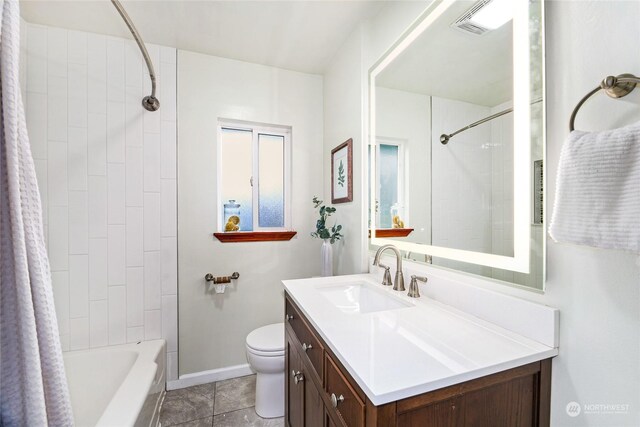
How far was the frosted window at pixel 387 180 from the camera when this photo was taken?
148cm

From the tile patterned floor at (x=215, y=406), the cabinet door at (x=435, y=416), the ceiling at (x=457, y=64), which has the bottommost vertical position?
the tile patterned floor at (x=215, y=406)

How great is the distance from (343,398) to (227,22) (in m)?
2.07

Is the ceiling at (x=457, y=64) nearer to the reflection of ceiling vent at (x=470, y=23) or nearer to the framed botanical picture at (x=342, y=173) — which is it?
the reflection of ceiling vent at (x=470, y=23)

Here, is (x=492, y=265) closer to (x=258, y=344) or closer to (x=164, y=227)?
(x=258, y=344)

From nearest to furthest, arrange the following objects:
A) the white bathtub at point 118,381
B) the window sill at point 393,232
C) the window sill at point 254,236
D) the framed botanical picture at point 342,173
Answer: the white bathtub at point 118,381 → the window sill at point 393,232 → the framed botanical picture at point 342,173 → the window sill at point 254,236

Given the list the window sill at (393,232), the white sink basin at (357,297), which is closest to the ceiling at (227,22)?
the window sill at (393,232)

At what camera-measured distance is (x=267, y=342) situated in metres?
1.67

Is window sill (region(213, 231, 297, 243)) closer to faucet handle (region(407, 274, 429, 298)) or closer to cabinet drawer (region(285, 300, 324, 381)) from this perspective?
cabinet drawer (region(285, 300, 324, 381))

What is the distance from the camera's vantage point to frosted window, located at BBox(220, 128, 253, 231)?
219 centimetres

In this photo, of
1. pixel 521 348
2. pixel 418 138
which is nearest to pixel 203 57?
pixel 418 138

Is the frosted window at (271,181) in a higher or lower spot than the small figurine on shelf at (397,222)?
higher

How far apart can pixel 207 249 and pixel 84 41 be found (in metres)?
1.60

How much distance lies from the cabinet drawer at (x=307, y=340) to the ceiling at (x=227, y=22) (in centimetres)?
171

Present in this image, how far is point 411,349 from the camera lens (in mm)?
736
